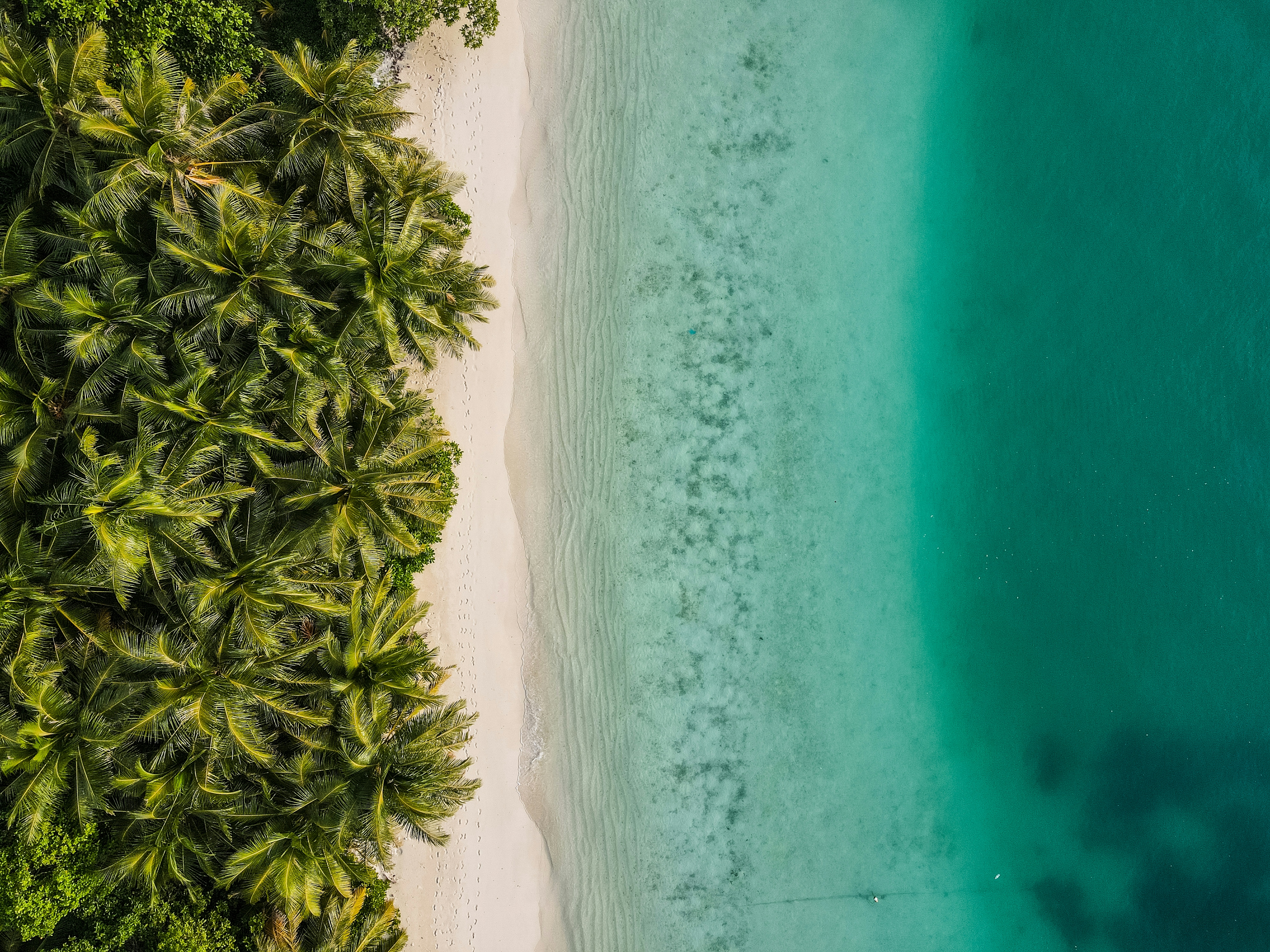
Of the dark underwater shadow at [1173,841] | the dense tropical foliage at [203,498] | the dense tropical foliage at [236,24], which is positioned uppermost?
the dense tropical foliage at [236,24]

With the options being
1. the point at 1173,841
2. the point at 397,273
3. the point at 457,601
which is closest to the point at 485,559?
the point at 457,601

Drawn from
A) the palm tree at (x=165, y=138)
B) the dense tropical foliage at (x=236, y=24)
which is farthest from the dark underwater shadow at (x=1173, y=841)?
the dense tropical foliage at (x=236, y=24)

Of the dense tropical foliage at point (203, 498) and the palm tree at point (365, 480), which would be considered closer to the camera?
the dense tropical foliage at point (203, 498)

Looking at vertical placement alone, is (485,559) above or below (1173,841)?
above

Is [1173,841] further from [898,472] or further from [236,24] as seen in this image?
[236,24]

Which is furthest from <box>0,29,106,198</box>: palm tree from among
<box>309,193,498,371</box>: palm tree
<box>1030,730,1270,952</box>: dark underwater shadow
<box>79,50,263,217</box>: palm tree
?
<box>1030,730,1270,952</box>: dark underwater shadow

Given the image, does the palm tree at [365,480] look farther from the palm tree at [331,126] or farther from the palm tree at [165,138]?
the palm tree at [165,138]
